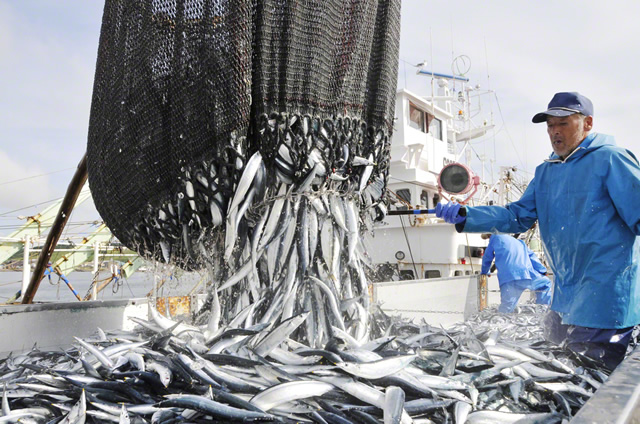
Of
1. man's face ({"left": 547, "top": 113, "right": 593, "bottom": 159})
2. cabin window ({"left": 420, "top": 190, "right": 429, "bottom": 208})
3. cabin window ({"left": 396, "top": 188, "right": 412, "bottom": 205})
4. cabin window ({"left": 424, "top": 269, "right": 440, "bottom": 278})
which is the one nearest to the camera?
man's face ({"left": 547, "top": 113, "right": 593, "bottom": 159})

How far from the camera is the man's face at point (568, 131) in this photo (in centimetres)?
315

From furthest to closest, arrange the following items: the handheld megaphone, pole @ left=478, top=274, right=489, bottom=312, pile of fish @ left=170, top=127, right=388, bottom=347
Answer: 1. the handheld megaphone
2. pole @ left=478, top=274, right=489, bottom=312
3. pile of fish @ left=170, top=127, right=388, bottom=347

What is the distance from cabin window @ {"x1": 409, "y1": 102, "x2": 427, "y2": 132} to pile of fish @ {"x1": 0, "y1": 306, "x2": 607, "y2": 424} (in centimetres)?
1289

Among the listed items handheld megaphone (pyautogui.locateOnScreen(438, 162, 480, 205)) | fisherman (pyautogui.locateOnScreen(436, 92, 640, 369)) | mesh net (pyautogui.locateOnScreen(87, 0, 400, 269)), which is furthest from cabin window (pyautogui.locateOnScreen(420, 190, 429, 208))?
mesh net (pyautogui.locateOnScreen(87, 0, 400, 269))

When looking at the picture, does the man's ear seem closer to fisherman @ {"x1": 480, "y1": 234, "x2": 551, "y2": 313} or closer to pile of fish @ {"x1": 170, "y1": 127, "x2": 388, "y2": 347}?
pile of fish @ {"x1": 170, "y1": 127, "x2": 388, "y2": 347}

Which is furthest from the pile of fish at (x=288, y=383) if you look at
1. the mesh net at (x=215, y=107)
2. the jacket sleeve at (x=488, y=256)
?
the jacket sleeve at (x=488, y=256)

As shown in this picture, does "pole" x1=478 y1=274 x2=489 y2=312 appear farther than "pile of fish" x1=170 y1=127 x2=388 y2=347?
Yes

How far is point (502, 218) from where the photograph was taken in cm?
352

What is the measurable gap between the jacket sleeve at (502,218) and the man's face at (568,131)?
1.26 feet

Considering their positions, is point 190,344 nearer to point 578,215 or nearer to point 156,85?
point 156,85

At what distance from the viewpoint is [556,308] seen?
322 cm

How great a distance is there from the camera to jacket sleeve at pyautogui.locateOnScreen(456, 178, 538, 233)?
139 inches

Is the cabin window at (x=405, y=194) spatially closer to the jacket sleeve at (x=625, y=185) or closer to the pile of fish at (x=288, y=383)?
the jacket sleeve at (x=625, y=185)

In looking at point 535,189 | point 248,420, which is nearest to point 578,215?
point 535,189
